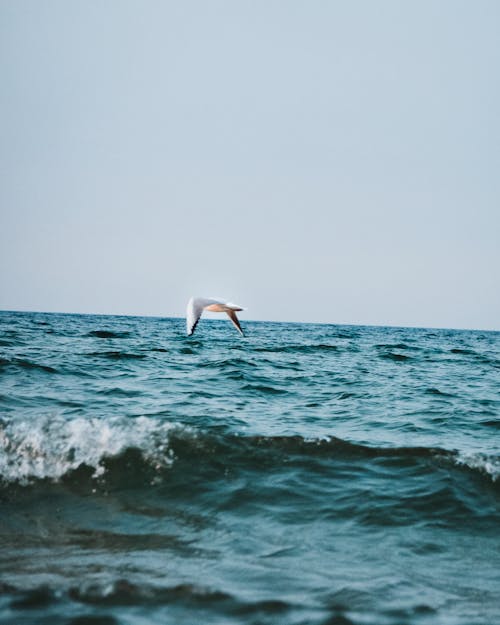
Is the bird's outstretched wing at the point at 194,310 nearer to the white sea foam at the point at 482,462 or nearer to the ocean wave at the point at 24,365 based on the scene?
the white sea foam at the point at 482,462

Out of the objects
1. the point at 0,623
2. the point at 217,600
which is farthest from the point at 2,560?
the point at 217,600

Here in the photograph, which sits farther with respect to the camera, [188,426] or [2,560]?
[188,426]

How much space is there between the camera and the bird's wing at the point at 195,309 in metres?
8.11

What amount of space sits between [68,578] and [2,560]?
0.62 m

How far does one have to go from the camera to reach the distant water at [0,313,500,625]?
11.5 feet

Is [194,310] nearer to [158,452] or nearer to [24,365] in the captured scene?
[158,452]

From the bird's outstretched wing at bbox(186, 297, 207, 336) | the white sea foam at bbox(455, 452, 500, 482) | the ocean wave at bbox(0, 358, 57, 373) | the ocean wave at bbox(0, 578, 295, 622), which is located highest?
the bird's outstretched wing at bbox(186, 297, 207, 336)

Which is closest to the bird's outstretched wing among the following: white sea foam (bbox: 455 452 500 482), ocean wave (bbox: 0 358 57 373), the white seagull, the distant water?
the white seagull

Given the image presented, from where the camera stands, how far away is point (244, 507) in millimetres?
5504

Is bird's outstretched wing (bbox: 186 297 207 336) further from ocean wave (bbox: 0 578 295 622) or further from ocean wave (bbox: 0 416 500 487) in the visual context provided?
ocean wave (bbox: 0 578 295 622)

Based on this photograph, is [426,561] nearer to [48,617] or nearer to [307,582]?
[307,582]

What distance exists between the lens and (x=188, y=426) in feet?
25.3

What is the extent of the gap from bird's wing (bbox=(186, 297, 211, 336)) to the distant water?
1465 millimetres

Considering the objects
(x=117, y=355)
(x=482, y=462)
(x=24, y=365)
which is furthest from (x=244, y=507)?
(x=117, y=355)
